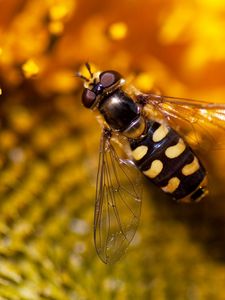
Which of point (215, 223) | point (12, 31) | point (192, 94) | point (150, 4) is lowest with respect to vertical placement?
point (215, 223)

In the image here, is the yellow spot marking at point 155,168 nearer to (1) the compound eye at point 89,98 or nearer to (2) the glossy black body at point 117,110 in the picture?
(2) the glossy black body at point 117,110

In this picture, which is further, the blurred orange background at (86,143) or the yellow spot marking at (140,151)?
the blurred orange background at (86,143)

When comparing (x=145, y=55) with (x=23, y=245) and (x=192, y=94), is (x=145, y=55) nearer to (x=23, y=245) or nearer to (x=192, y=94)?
(x=192, y=94)

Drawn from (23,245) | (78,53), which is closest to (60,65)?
(78,53)

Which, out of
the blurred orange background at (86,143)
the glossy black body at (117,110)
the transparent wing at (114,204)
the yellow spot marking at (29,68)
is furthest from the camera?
the yellow spot marking at (29,68)

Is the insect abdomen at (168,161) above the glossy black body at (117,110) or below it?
below

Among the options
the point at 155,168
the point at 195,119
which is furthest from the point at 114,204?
the point at 195,119

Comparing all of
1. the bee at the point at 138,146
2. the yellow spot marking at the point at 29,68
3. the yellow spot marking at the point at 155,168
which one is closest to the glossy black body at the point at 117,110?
the bee at the point at 138,146
